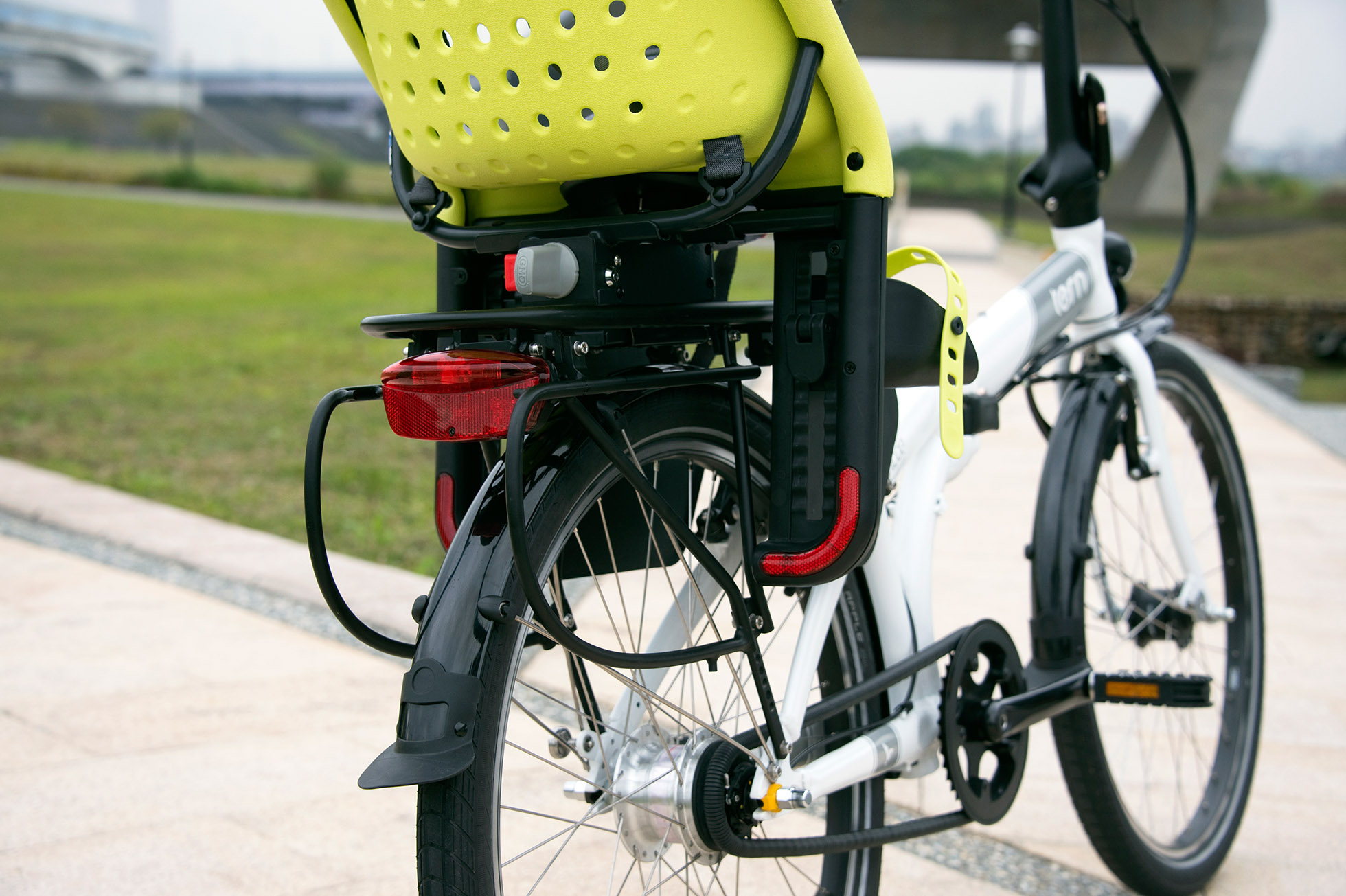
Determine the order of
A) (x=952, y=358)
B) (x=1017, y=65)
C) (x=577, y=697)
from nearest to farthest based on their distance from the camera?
(x=952, y=358) < (x=577, y=697) < (x=1017, y=65)

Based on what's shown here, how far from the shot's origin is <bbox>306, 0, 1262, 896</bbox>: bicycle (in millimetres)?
1119

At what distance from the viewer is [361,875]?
210 centimetres

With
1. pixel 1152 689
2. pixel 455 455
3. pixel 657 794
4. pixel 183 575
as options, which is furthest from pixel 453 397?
pixel 183 575

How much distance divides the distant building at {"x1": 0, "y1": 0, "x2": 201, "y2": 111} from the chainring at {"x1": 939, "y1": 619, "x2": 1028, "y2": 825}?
77890mm

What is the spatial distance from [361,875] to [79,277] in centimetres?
1481

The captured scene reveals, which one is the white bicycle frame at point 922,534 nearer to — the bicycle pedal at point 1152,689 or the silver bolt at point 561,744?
the silver bolt at point 561,744

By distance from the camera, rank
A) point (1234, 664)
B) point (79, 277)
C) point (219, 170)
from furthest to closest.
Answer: point (219, 170) < point (79, 277) < point (1234, 664)

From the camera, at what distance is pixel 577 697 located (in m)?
1.55

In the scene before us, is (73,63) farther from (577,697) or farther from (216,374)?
(577,697)

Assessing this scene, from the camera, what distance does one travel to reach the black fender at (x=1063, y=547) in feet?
6.38

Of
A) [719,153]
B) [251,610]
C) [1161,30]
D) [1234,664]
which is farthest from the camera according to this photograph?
[1161,30]

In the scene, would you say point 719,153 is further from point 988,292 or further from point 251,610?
point 988,292

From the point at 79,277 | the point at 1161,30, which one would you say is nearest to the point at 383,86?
the point at 79,277

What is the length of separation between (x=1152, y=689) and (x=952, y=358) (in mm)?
891
